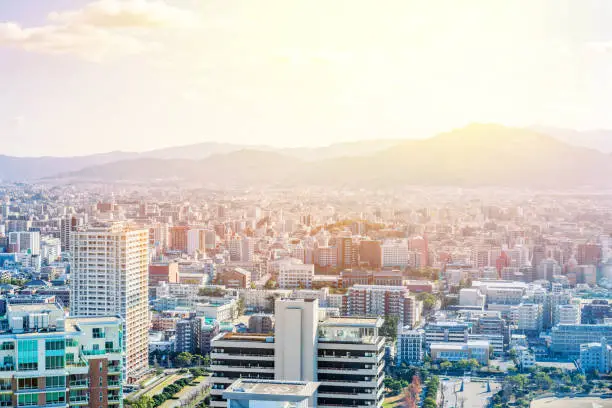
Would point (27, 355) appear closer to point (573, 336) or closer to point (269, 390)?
point (269, 390)

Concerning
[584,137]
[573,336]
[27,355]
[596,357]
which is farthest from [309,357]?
[584,137]

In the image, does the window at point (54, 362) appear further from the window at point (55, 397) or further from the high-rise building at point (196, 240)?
the high-rise building at point (196, 240)

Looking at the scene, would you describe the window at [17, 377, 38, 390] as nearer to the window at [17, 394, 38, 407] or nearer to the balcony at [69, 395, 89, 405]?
the window at [17, 394, 38, 407]

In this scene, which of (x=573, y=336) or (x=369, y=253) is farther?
(x=369, y=253)

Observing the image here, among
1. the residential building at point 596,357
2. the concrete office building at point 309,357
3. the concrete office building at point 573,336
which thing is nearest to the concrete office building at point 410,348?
the concrete office building at point 573,336

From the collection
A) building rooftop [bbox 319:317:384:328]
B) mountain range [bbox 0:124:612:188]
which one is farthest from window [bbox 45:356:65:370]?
mountain range [bbox 0:124:612:188]

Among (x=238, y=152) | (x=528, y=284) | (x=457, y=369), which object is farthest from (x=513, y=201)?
(x=457, y=369)
